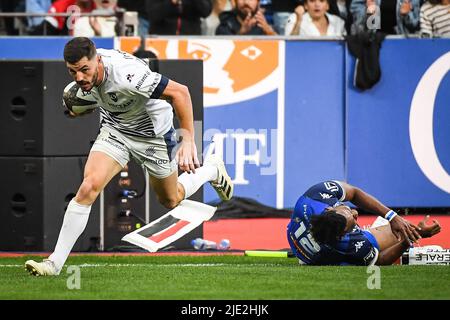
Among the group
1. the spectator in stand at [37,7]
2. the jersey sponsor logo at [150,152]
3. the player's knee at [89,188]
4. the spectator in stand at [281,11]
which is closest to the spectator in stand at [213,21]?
the spectator in stand at [281,11]

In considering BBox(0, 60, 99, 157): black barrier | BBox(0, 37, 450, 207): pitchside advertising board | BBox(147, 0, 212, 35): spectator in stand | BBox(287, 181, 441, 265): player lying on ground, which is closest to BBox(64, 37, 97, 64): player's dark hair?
BBox(287, 181, 441, 265): player lying on ground

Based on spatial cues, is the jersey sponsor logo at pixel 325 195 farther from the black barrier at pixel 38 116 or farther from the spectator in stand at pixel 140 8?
the spectator in stand at pixel 140 8

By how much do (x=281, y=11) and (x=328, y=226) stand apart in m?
7.52

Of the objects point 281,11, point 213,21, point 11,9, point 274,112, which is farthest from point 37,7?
point 274,112

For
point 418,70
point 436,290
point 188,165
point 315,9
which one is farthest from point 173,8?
point 436,290

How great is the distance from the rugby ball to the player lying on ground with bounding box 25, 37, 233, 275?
135 millimetres

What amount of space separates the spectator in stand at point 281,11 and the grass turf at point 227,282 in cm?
630

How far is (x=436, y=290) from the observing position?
8.72 meters

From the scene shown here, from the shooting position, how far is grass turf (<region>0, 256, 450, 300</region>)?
8.45 m

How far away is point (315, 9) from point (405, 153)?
2.38m

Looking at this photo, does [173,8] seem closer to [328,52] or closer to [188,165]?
[328,52]

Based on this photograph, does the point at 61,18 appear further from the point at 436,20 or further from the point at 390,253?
the point at 390,253

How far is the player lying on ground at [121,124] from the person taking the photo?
9.53 metres

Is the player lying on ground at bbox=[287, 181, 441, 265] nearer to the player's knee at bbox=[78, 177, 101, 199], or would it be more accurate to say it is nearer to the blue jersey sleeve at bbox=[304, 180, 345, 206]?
the blue jersey sleeve at bbox=[304, 180, 345, 206]
